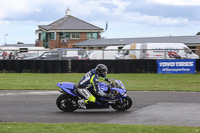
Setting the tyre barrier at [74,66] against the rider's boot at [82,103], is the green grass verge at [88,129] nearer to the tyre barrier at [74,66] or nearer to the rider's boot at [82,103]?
the rider's boot at [82,103]

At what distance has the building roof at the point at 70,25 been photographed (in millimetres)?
69688

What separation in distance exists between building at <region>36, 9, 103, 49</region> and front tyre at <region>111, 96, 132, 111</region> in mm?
57676

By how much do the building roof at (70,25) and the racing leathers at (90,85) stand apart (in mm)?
59014

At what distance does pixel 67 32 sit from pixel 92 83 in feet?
195

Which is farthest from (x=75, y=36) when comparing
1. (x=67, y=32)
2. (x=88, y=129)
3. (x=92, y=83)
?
(x=88, y=129)

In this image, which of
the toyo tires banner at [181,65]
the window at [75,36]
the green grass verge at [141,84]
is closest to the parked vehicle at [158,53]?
the toyo tires banner at [181,65]

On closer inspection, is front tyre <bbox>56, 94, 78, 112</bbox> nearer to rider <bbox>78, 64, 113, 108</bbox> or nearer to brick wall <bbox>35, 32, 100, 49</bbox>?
rider <bbox>78, 64, 113, 108</bbox>

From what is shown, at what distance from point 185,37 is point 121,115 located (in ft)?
163

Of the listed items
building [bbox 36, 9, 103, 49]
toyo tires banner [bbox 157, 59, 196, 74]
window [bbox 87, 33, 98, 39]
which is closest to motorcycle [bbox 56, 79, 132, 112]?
toyo tires banner [bbox 157, 59, 196, 74]

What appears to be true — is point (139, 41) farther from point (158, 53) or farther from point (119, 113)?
point (119, 113)

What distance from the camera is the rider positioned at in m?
10.5

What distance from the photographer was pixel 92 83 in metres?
10.6

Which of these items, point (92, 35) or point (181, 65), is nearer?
point (181, 65)

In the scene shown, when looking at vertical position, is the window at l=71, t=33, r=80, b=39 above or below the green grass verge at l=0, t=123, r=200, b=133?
above
